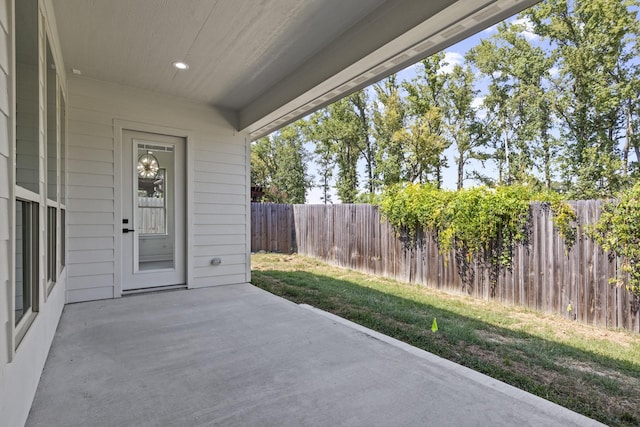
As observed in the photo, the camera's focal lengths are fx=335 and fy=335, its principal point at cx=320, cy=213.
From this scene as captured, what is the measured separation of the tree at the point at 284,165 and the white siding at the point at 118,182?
1464 cm

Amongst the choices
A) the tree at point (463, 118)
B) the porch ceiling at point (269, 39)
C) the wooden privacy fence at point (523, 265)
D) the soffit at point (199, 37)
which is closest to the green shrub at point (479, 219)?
the wooden privacy fence at point (523, 265)

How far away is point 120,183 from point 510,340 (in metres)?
4.62

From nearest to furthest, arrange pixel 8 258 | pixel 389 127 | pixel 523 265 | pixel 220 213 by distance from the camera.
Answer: pixel 8 258
pixel 523 265
pixel 220 213
pixel 389 127

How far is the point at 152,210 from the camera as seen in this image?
4.48m

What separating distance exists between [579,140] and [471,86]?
15.2 feet

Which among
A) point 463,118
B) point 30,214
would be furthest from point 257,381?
point 463,118

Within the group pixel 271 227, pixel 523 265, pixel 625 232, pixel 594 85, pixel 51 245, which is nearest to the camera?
pixel 51 245

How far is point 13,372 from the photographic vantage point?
1380mm

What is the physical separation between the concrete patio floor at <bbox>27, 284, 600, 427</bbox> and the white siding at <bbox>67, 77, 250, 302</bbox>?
2.90ft

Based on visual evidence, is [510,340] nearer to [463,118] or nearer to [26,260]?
[26,260]

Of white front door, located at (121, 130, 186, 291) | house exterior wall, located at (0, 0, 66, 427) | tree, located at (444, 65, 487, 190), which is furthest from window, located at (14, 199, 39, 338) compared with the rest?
tree, located at (444, 65, 487, 190)

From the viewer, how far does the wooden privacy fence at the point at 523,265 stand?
3.62 metres

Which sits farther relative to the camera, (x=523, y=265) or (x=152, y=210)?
(x=152, y=210)

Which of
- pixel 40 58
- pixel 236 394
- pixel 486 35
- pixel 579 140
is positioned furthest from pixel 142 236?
pixel 486 35
